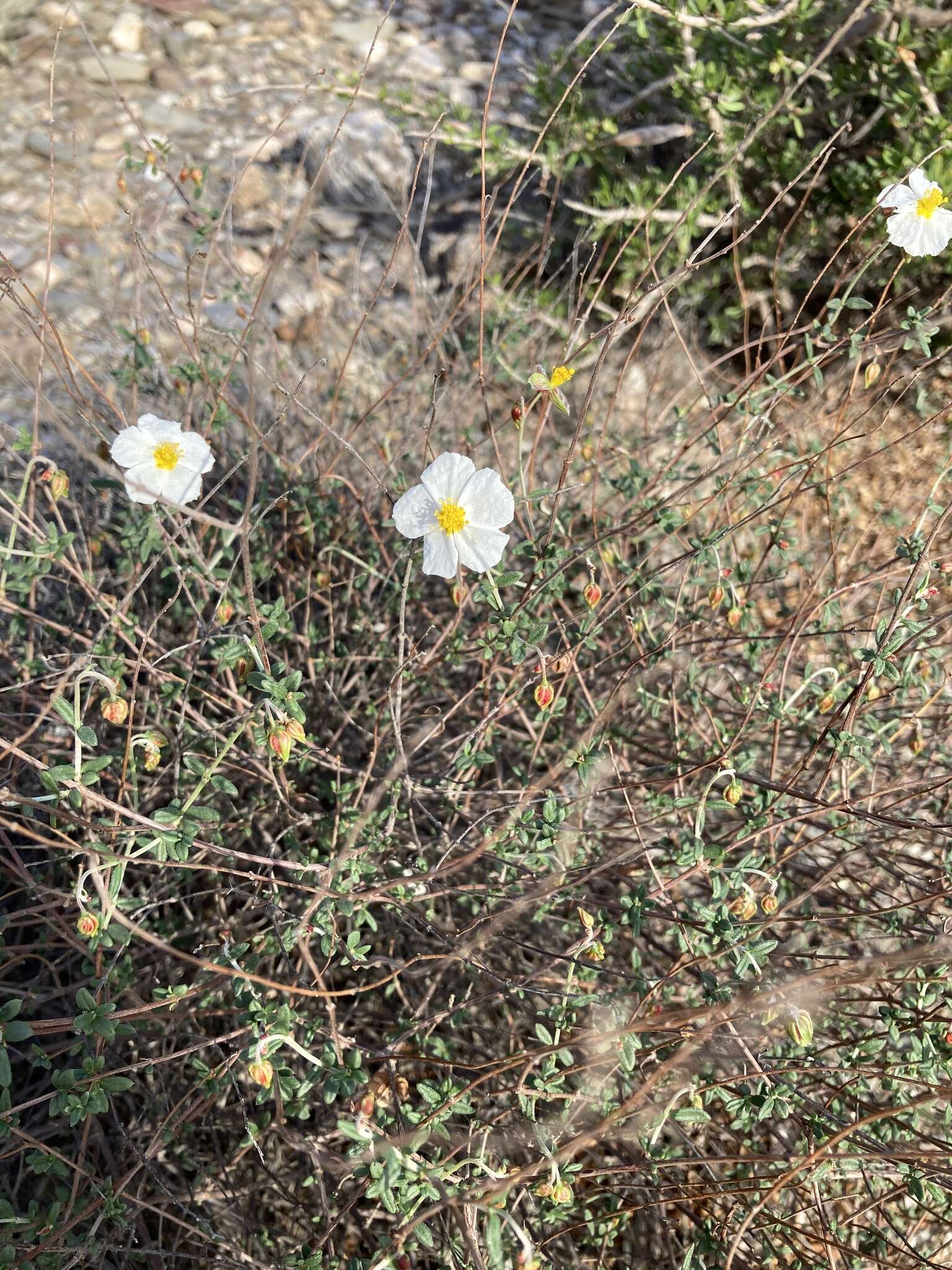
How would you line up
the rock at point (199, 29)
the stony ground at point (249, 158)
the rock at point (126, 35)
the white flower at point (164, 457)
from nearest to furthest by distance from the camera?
the white flower at point (164, 457)
the stony ground at point (249, 158)
the rock at point (126, 35)
the rock at point (199, 29)

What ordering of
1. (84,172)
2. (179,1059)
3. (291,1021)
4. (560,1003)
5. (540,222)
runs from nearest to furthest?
(291,1021) < (560,1003) < (179,1059) < (540,222) < (84,172)

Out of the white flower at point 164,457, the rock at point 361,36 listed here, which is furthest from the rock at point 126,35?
the white flower at point 164,457

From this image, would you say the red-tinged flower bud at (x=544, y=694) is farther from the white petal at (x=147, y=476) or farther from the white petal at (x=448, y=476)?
the white petal at (x=147, y=476)

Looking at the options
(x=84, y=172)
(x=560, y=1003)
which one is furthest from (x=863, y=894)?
(x=84, y=172)

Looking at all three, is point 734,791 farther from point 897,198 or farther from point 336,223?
point 336,223

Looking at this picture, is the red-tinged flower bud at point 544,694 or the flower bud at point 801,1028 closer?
the flower bud at point 801,1028

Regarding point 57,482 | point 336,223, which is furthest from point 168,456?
point 336,223

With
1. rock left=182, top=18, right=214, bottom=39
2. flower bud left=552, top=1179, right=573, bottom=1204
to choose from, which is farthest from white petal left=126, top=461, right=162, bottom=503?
rock left=182, top=18, right=214, bottom=39

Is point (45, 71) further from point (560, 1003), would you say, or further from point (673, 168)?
point (560, 1003)
